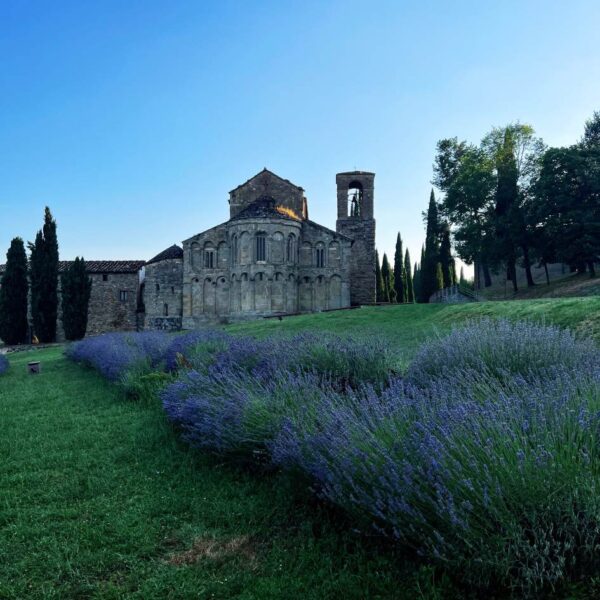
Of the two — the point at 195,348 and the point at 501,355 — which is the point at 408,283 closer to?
the point at 195,348

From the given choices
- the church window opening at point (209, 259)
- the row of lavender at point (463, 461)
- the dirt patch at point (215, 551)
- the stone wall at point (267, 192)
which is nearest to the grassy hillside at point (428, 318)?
the row of lavender at point (463, 461)

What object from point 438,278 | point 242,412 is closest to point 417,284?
point 438,278

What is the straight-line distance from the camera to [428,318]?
16656 millimetres

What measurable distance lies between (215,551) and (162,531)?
56 cm

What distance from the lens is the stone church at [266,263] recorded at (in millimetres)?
28750

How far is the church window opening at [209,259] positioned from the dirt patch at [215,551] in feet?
94.9

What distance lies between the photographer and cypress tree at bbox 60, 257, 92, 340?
31.2 metres

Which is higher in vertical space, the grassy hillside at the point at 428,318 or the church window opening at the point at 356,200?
the church window opening at the point at 356,200

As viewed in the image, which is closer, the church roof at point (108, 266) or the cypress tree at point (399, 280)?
the church roof at point (108, 266)

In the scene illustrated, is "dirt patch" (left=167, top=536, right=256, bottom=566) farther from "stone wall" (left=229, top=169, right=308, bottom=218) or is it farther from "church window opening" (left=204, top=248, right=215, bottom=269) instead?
"stone wall" (left=229, top=169, right=308, bottom=218)

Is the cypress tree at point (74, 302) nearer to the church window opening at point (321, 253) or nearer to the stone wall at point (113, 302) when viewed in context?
the stone wall at point (113, 302)

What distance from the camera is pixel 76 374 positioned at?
12.4 meters

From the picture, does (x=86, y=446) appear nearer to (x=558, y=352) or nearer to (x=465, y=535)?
(x=465, y=535)

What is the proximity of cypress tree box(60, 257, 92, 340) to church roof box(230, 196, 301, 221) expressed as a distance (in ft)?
36.8
